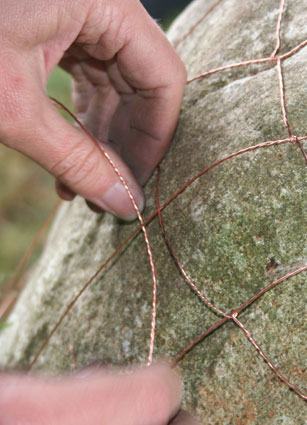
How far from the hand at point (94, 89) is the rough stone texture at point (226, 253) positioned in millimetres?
90

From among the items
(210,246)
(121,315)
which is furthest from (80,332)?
(210,246)

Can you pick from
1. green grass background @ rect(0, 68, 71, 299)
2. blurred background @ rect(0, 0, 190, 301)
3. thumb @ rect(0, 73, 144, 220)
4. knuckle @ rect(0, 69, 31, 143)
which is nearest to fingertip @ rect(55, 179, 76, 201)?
thumb @ rect(0, 73, 144, 220)

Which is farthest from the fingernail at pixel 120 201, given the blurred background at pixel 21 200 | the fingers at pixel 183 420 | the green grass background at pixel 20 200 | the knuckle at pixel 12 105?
the green grass background at pixel 20 200

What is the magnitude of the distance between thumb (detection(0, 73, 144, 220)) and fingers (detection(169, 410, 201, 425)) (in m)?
0.52

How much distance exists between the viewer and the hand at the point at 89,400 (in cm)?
65

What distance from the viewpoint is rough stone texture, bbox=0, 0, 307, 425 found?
100 centimetres

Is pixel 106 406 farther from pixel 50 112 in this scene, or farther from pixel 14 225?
pixel 14 225

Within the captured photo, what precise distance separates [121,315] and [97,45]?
69 cm

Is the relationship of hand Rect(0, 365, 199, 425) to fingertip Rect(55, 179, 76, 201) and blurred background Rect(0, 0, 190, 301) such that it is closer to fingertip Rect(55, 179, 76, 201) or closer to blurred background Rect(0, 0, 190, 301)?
fingertip Rect(55, 179, 76, 201)

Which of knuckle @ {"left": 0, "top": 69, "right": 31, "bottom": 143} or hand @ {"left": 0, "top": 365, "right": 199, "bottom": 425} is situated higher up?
knuckle @ {"left": 0, "top": 69, "right": 31, "bottom": 143}

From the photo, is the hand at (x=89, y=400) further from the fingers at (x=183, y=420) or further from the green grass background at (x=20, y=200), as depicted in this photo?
the green grass background at (x=20, y=200)

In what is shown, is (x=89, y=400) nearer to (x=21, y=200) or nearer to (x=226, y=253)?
(x=226, y=253)

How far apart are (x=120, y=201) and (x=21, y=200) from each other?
7.43 ft

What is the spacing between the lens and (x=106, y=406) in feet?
2.34
